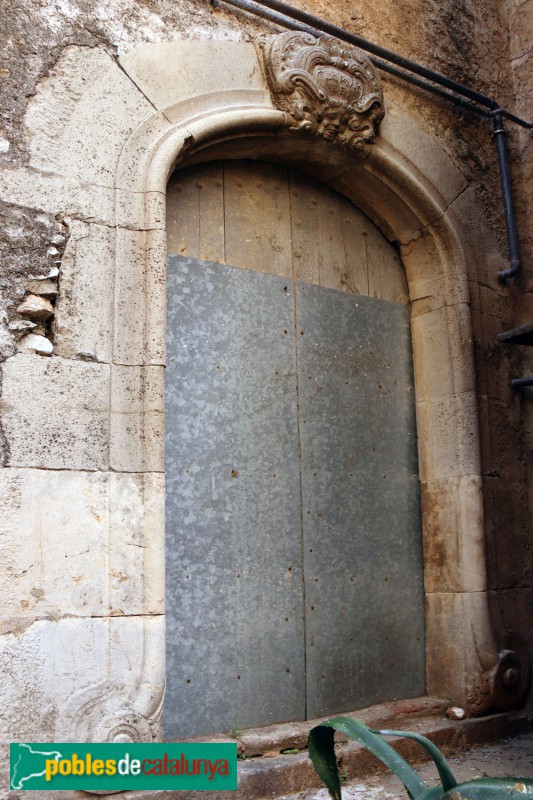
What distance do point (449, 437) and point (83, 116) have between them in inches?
85.3

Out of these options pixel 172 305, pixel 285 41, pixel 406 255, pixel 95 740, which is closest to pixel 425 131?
pixel 406 255

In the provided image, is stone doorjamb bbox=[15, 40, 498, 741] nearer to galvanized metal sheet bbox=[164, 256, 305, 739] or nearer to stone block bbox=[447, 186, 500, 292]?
stone block bbox=[447, 186, 500, 292]

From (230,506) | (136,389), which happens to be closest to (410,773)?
(136,389)

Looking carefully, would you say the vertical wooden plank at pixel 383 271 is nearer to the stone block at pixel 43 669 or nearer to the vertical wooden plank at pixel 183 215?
the vertical wooden plank at pixel 183 215

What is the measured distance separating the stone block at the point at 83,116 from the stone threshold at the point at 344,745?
2117mm

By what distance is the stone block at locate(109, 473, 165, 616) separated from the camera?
8.71 feet

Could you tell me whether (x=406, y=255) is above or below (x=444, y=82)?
below

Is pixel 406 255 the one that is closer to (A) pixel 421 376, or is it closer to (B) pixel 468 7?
(A) pixel 421 376

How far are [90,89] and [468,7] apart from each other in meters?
2.42

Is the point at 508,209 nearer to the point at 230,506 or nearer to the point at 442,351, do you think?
the point at 442,351

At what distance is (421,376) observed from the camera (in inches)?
156

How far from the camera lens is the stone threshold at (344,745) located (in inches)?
111

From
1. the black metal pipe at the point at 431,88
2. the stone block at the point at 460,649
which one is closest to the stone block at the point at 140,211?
the black metal pipe at the point at 431,88

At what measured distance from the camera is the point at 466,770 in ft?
10.4
